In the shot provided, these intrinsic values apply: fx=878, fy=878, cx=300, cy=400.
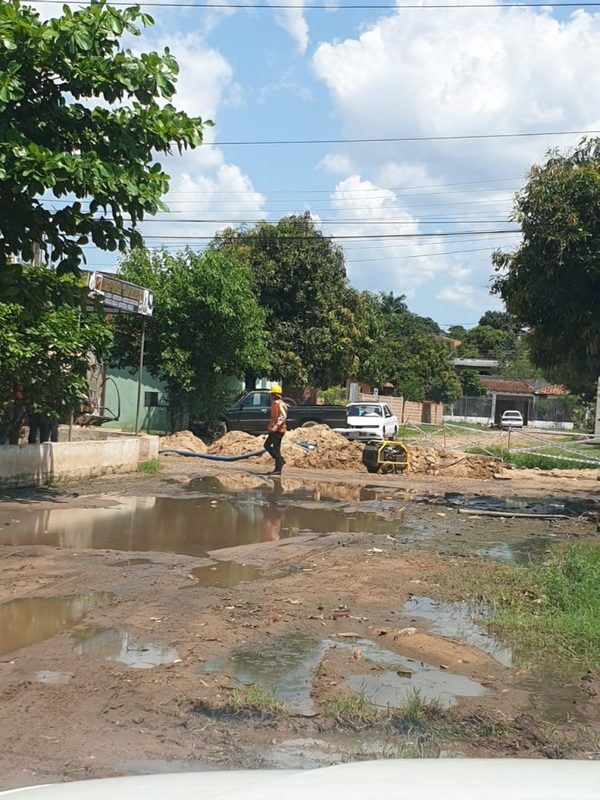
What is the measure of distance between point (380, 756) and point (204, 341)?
25.1 m

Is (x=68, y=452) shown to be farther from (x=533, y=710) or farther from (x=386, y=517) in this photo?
(x=533, y=710)

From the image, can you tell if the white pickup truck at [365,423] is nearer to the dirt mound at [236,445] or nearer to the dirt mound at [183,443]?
the dirt mound at [236,445]

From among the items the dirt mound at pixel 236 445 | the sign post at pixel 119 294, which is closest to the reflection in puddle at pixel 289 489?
the sign post at pixel 119 294

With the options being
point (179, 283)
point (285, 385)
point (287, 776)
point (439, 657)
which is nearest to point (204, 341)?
point (179, 283)

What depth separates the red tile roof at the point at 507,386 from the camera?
233 feet

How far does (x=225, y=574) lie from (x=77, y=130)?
570 centimetres

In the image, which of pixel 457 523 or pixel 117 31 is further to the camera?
pixel 457 523

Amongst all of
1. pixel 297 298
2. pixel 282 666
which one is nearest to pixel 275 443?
pixel 282 666

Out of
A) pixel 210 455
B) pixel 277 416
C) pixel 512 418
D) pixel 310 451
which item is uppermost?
pixel 277 416

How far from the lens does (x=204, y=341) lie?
1150 inches

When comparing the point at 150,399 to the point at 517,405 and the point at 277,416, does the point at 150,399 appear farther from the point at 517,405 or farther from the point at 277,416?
the point at 517,405

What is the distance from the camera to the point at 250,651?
646cm

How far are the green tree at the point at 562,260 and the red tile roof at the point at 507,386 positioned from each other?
5676 centimetres

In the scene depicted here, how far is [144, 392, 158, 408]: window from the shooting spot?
105 ft
